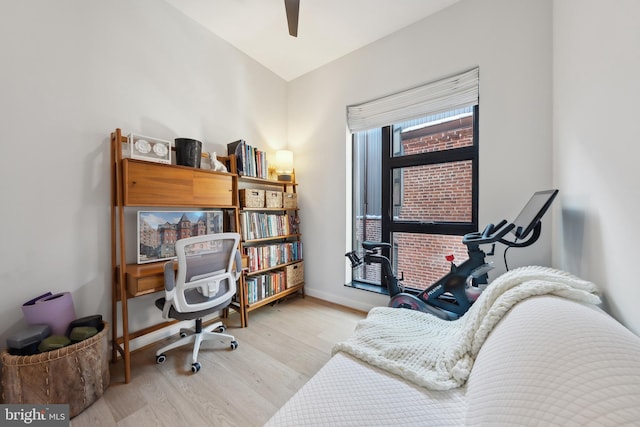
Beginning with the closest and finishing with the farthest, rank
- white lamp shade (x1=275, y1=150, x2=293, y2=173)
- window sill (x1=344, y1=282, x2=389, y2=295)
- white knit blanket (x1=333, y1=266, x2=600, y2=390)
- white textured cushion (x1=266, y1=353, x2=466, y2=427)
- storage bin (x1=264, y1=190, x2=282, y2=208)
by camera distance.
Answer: white textured cushion (x1=266, y1=353, x2=466, y2=427) < white knit blanket (x1=333, y1=266, x2=600, y2=390) < window sill (x1=344, y1=282, x2=389, y2=295) < storage bin (x1=264, y1=190, x2=282, y2=208) < white lamp shade (x1=275, y1=150, x2=293, y2=173)

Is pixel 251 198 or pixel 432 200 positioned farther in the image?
pixel 251 198

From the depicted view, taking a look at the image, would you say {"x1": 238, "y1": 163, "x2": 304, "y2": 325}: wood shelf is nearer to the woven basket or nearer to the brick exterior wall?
the woven basket

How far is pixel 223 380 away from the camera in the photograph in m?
1.52

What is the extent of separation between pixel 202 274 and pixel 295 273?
133cm

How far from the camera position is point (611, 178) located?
85 centimetres

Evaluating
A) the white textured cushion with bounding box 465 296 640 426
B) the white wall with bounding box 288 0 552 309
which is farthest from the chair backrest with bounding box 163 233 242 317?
the white textured cushion with bounding box 465 296 640 426

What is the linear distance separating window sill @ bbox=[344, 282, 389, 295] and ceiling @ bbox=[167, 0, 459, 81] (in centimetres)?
269

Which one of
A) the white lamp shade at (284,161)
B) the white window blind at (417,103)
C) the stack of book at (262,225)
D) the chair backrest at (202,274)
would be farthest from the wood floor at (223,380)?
the white window blind at (417,103)

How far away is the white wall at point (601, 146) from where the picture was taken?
0.73 m

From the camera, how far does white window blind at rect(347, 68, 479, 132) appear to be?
6.32 feet

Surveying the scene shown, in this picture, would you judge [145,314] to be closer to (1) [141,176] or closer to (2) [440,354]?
(1) [141,176]

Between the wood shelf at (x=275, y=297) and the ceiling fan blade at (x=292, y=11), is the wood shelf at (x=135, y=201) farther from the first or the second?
the ceiling fan blade at (x=292, y=11)
